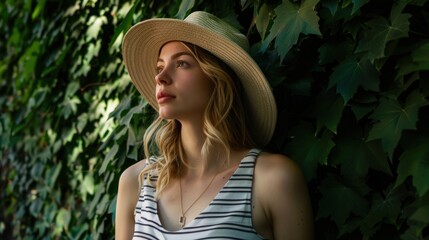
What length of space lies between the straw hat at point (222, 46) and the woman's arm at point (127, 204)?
40 centimetres

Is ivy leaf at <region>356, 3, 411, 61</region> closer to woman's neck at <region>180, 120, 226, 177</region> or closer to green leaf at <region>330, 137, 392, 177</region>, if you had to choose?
green leaf at <region>330, 137, 392, 177</region>

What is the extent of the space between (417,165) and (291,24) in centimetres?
58

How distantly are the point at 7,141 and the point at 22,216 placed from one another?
0.47m

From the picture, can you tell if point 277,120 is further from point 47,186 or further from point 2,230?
point 2,230

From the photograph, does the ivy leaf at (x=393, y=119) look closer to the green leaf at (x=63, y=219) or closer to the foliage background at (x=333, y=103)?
the foliage background at (x=333, y=103)

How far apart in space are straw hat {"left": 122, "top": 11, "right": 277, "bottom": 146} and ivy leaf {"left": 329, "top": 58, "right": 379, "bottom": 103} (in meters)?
0.25

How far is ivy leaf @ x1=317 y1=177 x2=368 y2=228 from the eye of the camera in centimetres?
198

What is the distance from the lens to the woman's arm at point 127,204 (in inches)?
92.3

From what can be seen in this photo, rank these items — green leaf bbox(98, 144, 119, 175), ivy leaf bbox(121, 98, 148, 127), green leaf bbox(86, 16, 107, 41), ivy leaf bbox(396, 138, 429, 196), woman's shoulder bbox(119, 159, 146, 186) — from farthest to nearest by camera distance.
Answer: green leaf bbox(86, 16, 107, 41)
green leaf bbox(98, 144, 119, 175)
ivy leaf bbox(121, 98, 148, 127)
woman's shoulder bbox(119, 159, 146, 186)
ivy leaf bbox(396, 138, 429, 196)

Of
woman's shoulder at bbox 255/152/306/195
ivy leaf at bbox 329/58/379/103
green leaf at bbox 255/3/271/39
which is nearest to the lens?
ivy leaf at bbox 329/58/379/103

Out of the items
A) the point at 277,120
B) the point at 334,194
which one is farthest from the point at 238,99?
the point at 334,194

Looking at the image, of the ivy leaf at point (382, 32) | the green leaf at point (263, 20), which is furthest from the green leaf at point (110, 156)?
the ivy leaf at point (382, 32)

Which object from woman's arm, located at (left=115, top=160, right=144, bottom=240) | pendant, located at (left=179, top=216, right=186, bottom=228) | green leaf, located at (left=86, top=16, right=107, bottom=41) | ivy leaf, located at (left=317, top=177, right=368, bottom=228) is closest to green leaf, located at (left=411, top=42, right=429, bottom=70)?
ivy leaf, located at (left=317, top=177, right=368, bottom=228)

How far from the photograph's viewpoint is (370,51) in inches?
74.3
